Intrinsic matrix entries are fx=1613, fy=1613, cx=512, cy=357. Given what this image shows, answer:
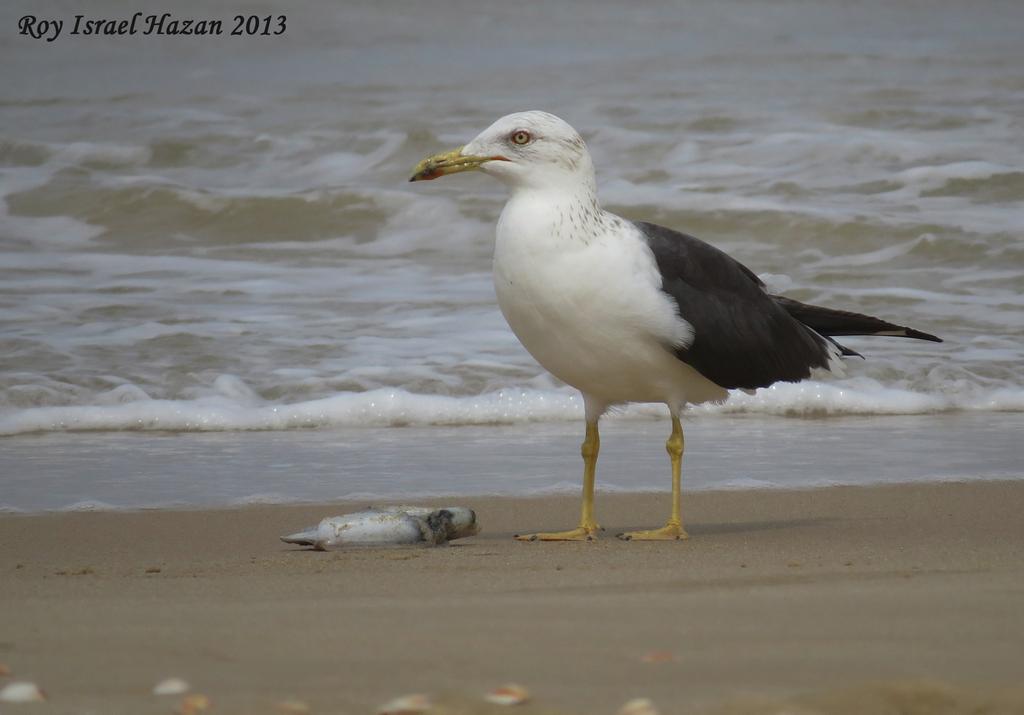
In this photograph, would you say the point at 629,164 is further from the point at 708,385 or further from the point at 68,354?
the point at 708,385

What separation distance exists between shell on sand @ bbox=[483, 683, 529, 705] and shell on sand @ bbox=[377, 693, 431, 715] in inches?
4.2

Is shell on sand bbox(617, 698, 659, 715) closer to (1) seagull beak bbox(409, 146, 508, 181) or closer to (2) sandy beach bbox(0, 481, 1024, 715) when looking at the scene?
(2) sandy beach bbox(0, 481, 1024, 715)

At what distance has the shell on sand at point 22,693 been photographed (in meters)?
2.75

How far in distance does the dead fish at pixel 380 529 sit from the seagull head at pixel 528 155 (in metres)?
1.06

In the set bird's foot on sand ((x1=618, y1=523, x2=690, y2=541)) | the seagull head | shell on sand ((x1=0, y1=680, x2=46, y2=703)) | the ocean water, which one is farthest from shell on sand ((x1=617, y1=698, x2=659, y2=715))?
the ocean water

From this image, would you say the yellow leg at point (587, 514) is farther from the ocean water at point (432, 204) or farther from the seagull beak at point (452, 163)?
the seagull beak at point (452, 163)

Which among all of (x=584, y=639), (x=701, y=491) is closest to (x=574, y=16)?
(x=701, y=491)

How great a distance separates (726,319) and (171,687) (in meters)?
2.86

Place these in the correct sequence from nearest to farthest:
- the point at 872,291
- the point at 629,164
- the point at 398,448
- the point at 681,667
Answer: the point at 681,667 → the point at 398,448 → the point at 872,291 → the point at 629,164

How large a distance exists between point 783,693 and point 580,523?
2.58m

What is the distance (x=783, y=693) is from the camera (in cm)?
274

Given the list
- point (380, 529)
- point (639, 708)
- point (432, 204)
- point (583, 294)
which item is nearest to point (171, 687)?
point (639, 708)

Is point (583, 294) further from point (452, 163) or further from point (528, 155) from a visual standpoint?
point (452, 163)

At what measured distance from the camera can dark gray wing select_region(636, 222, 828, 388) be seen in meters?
5.11
